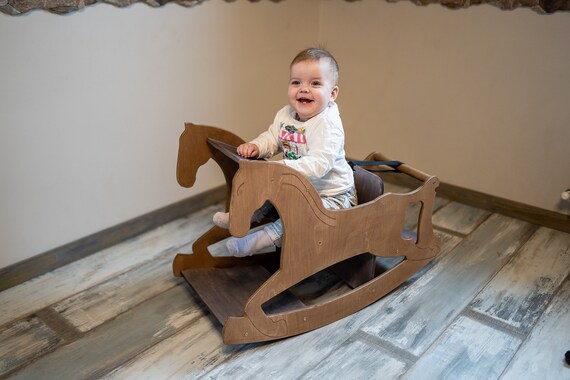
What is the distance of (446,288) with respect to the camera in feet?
5.98

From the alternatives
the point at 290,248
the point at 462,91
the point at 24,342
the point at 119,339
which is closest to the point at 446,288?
the point at 290,248

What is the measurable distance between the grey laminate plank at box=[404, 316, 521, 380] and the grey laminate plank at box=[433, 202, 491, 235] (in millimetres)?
650

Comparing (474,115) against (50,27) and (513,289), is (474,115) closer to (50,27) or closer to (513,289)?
(513,289)

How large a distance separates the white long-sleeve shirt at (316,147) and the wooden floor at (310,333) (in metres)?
0.41

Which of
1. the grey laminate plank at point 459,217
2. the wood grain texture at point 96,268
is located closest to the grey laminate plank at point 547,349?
the grey laminate plank at point 459,217

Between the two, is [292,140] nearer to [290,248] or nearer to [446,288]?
[290,248]

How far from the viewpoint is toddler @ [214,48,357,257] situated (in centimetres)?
158

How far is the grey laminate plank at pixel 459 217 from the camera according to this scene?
2248 millimetres

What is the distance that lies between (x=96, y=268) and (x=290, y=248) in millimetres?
782

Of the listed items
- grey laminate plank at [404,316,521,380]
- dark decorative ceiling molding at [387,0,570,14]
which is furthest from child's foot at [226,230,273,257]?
dark decorative ceiling molding at [387,0,570,14]

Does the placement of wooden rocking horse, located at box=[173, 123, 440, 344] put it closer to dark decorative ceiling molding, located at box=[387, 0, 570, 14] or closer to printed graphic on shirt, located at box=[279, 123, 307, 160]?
printed graphic on shirt, located at box=[279, 123, 307, 160]

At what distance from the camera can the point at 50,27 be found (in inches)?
66.6

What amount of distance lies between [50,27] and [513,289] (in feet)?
5.40

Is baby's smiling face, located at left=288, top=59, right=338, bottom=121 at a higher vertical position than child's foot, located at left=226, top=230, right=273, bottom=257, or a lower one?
higher
